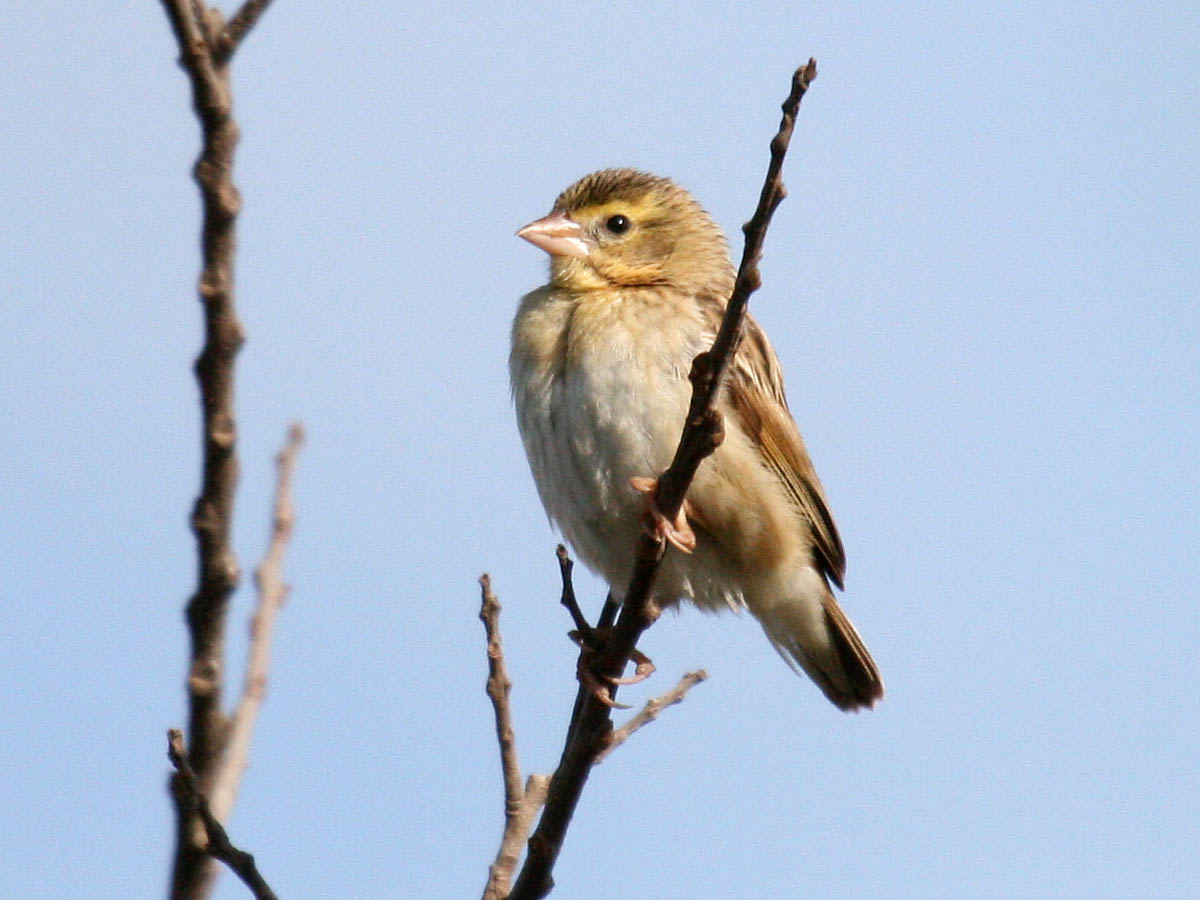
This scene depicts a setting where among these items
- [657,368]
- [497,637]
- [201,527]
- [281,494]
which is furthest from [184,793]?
[657,368]

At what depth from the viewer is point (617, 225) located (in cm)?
611

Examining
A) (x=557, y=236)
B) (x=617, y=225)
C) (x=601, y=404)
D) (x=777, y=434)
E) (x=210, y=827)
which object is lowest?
(x=210, y=827)

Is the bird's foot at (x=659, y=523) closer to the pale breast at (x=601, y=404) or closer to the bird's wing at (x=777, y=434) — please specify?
the pale breast at (x=601, y=404)

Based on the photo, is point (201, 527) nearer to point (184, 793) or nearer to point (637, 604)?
point (184, 793)

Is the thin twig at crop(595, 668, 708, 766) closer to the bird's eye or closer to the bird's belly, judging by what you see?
the bird's belly

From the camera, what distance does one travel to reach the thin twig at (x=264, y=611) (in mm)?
2729

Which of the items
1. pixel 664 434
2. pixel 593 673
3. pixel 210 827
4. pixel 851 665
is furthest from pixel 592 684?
pixel 851 665

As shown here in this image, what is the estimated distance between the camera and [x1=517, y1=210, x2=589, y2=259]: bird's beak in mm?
5863

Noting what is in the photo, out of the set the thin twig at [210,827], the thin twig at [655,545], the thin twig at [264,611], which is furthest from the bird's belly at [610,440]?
the thin twig at [210,827]

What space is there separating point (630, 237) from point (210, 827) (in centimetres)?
381

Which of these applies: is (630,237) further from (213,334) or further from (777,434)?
(213,334)

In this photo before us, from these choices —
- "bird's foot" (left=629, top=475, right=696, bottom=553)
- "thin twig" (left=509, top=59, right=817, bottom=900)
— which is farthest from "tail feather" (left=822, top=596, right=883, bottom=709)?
"thin twig" (left=509, top=59, right=817, bottom=900)

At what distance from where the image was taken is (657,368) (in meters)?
5.05

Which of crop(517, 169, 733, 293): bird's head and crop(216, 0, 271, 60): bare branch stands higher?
crop(517, 169, 733, 293): bird's head
